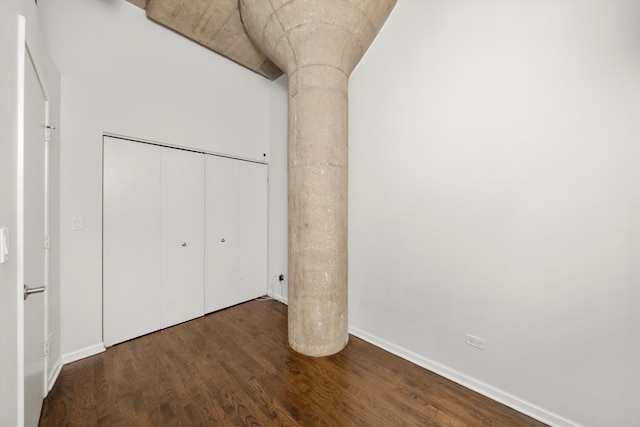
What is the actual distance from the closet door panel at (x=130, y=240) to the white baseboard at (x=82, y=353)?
8cm

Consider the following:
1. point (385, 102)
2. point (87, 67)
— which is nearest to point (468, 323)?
point (385, 102)

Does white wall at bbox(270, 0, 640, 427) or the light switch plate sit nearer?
white wall at bbox(270, 0, 640, 427)

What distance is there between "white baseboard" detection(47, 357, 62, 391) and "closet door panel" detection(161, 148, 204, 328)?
800mm

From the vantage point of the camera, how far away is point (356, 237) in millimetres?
2648

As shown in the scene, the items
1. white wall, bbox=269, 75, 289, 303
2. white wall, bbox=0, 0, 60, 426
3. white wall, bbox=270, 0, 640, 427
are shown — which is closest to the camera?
white wall, bbox=0, 0, 60, 426

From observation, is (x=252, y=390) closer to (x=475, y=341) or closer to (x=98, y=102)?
(x=475, y=341)

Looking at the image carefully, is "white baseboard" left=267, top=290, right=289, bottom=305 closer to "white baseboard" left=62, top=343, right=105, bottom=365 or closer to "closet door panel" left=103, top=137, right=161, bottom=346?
"closet door panel" left=103, top=137, right=161, bottom=346

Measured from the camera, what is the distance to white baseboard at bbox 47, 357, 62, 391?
1801mm

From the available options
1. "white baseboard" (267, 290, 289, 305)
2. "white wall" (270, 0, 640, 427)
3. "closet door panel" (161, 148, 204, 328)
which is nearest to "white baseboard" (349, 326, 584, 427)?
"white wall" (270, 0, 640, 427)

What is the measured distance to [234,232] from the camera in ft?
10.9

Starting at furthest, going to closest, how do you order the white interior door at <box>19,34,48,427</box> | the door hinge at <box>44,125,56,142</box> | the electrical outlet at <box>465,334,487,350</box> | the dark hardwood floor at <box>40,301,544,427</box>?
1. the electrical outlet at <box>465,334,487,350</box>
2. the door hinge at <box>44,125,56,142</box>
3. the dark hardwood floor at <box>40,301,544,427</box>
4. the white interior door at <box>19,34,48,427</box>

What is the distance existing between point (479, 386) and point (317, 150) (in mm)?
2237

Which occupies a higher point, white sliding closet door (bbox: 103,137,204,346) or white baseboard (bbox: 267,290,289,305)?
white sliding closet door (bbox: 103,137,204,346)

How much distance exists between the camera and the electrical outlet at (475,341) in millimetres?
1855
